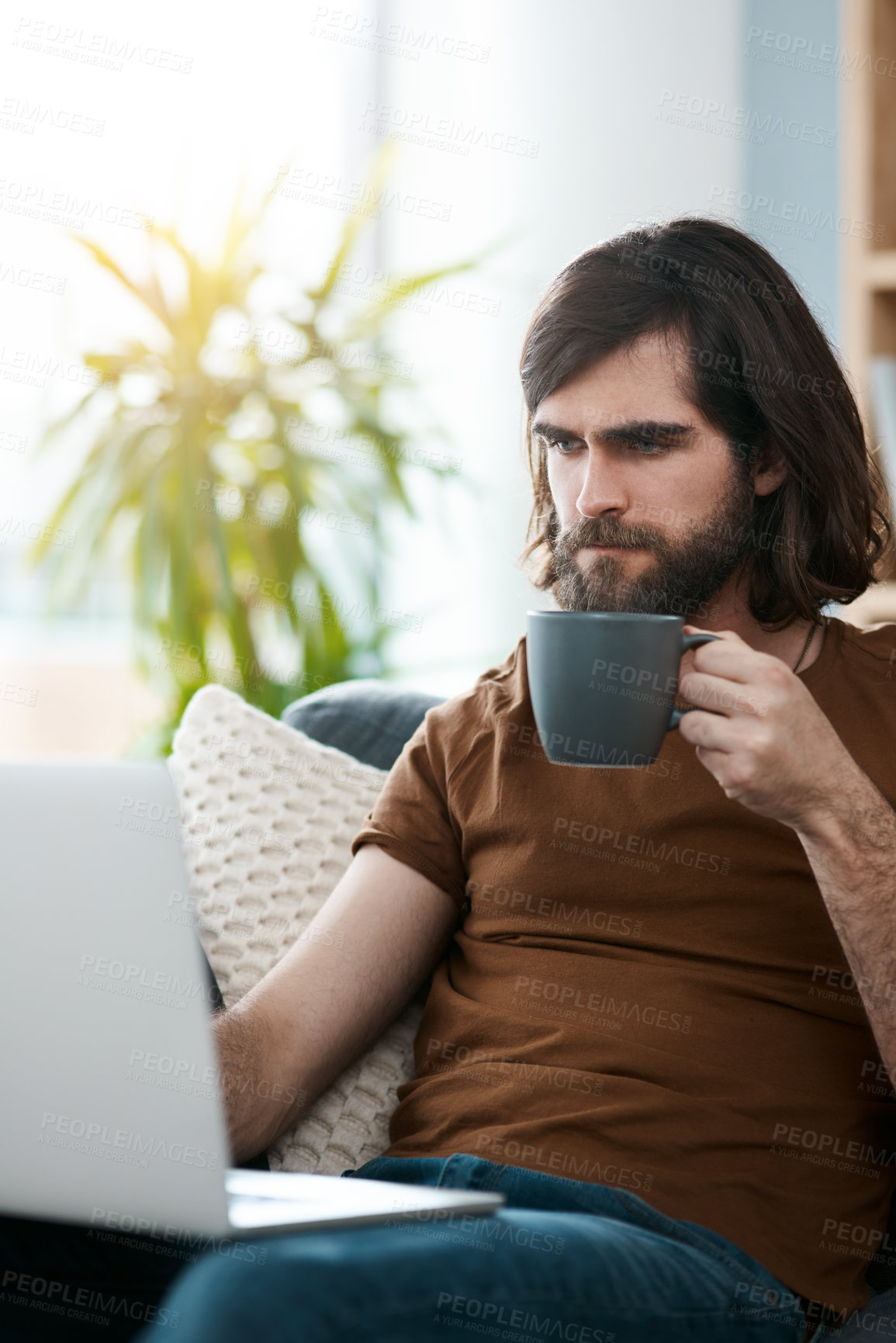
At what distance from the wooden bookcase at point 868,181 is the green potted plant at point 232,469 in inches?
31.5

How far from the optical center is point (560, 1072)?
1105 millimetres

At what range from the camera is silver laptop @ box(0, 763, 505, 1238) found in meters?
0.65

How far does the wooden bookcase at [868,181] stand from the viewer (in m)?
2.04

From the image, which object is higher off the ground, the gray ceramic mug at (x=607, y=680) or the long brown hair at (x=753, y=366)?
the long brown hair at (x=753, y=366)

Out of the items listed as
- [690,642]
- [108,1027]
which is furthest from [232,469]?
[108,1027]

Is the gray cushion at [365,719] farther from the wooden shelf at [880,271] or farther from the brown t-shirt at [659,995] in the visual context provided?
the wooden shelf at [880,271]

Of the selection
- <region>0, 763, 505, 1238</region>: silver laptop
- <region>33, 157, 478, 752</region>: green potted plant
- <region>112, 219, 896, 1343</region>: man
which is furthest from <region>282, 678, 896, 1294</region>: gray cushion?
<region>33, 157, 478, 752</region>: green potted plant

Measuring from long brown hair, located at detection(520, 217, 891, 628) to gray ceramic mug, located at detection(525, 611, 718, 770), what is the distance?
16.8 inches

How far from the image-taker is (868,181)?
205 cm

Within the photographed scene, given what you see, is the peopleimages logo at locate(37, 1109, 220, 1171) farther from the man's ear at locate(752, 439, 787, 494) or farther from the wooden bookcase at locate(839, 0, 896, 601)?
the wooden bookcase at locate(839, 0, 896, 601)

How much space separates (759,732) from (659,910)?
286 mm

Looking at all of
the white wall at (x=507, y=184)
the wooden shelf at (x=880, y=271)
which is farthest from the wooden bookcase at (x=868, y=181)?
the white wall at (x=507, y=184)

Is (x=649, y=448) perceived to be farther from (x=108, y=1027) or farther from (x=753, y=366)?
(x=108, y=1027)

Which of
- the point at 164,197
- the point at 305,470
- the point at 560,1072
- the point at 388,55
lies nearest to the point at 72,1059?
the point at 560,1072
